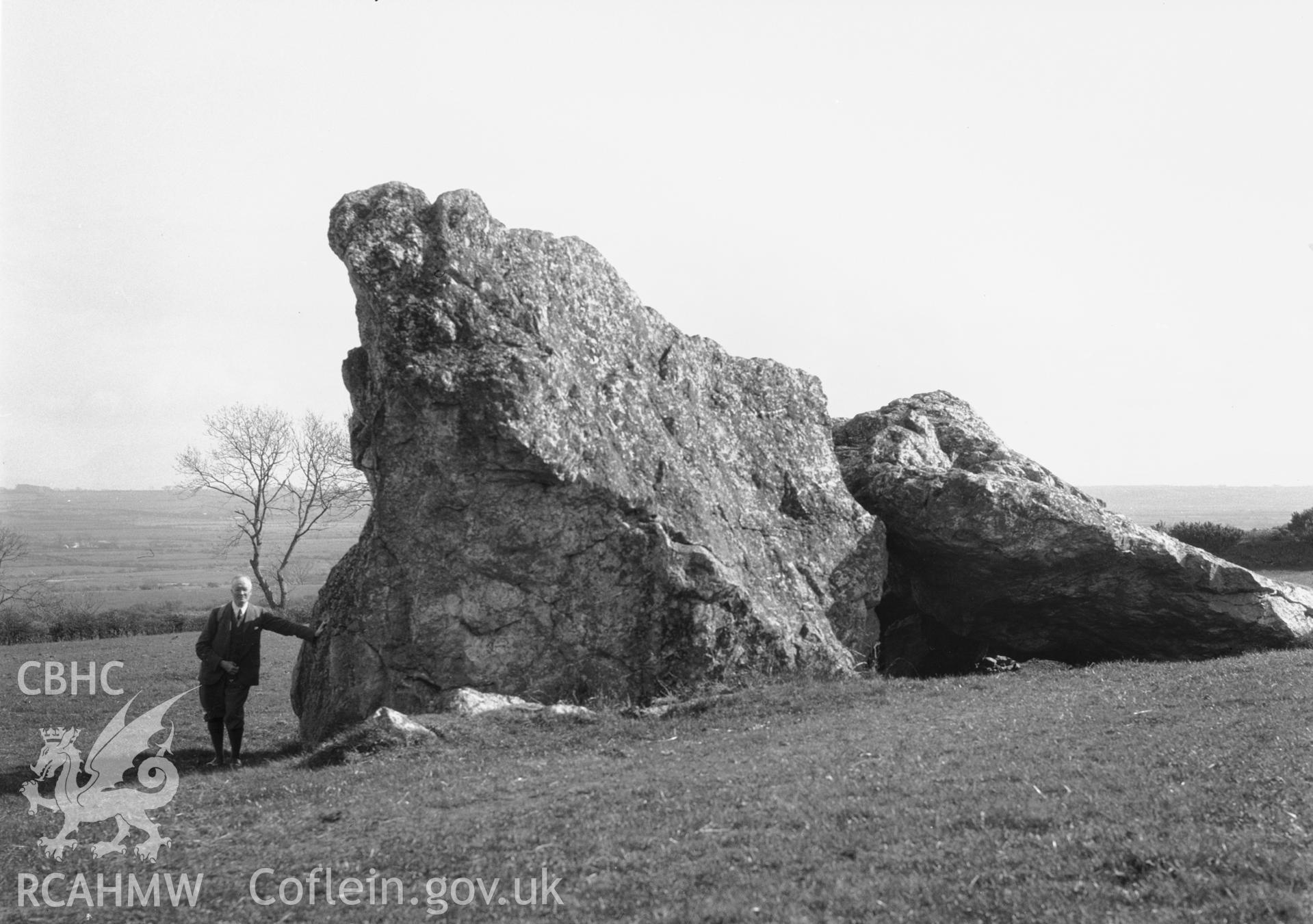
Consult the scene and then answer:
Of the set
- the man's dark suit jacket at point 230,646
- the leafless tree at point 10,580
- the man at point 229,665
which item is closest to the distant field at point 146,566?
the leafless tree at point 10,580

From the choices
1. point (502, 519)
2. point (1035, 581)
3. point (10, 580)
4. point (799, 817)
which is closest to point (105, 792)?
A: point (502, 519)

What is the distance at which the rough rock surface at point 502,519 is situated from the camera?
1909 cm

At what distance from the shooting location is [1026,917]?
8344mm

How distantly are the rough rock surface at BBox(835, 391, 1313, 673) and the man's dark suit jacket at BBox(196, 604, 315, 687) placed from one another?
528 inches

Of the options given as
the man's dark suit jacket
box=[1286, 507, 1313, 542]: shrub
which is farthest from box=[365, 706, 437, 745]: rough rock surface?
box=[1286, 507, 1313, 542]: shrub

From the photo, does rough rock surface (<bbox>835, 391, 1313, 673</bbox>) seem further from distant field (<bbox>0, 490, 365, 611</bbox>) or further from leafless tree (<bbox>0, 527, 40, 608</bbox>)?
leafless tree (<bbox>0, 527, 40, 608</bbox>)

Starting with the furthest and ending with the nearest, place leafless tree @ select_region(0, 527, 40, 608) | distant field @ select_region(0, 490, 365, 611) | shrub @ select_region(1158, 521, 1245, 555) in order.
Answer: distant field @ select_region(0, 490, 365, 611)
leafless tree @ select_region(0, 527, 40, 608)
shrub @ select_region(1158, 521, 1245, 555)

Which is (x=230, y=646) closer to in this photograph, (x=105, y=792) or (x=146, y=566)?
(x=105, y=792)

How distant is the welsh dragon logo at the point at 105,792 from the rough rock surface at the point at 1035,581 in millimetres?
15137

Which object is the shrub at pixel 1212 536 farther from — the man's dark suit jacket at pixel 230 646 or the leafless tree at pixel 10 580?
the leafless tree at pixel 10 580

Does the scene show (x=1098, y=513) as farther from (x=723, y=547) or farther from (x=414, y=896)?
(x=414, y=896)

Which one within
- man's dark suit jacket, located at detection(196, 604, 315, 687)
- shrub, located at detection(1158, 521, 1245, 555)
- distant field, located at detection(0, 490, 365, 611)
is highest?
shrub, located at detection(1158, 521, 1245, 555)

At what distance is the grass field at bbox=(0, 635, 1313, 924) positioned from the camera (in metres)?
9.02

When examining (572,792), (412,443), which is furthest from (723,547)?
(572,792)
